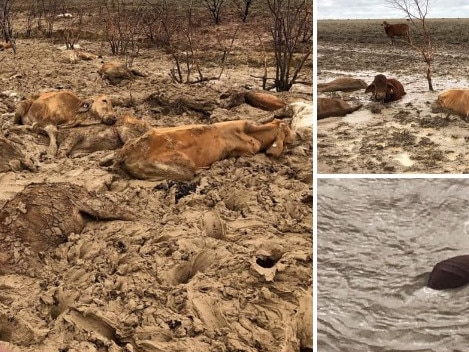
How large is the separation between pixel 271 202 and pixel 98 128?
1.73m

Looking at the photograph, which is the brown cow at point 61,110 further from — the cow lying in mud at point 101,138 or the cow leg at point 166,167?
the cow leg at point 166,167

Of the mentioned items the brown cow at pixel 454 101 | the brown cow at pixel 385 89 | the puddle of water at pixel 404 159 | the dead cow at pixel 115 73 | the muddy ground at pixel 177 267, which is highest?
the brown cow at pixel 385 89

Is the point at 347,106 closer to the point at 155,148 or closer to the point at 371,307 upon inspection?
the point at 371,307

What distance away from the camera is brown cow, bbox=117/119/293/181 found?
3.47 metres

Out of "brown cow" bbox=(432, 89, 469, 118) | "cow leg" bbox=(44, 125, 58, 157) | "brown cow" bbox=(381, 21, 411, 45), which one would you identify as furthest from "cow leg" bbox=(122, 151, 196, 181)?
"brown cow" bbox=(381, 21, 411, 45)

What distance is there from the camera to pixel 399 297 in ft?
4.68

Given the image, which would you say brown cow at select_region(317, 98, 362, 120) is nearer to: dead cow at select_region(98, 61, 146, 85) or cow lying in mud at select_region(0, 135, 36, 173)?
cow lying in mud at select_region(0, 135, 36, 173)

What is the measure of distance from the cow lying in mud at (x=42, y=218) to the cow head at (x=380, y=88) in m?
1.41

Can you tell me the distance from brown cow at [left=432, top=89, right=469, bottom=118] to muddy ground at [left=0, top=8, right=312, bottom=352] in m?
0.86

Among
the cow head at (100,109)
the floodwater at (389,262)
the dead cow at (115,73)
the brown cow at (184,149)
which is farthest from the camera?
the dead cow at (115,73)

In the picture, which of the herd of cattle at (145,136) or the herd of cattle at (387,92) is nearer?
the herd of cattle at (387,92)

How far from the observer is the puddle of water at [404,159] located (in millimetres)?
1674

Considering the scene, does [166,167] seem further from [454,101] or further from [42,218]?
[454,101]

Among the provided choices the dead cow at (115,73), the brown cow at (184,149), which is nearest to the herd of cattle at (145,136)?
the brown cow at (184,149)
